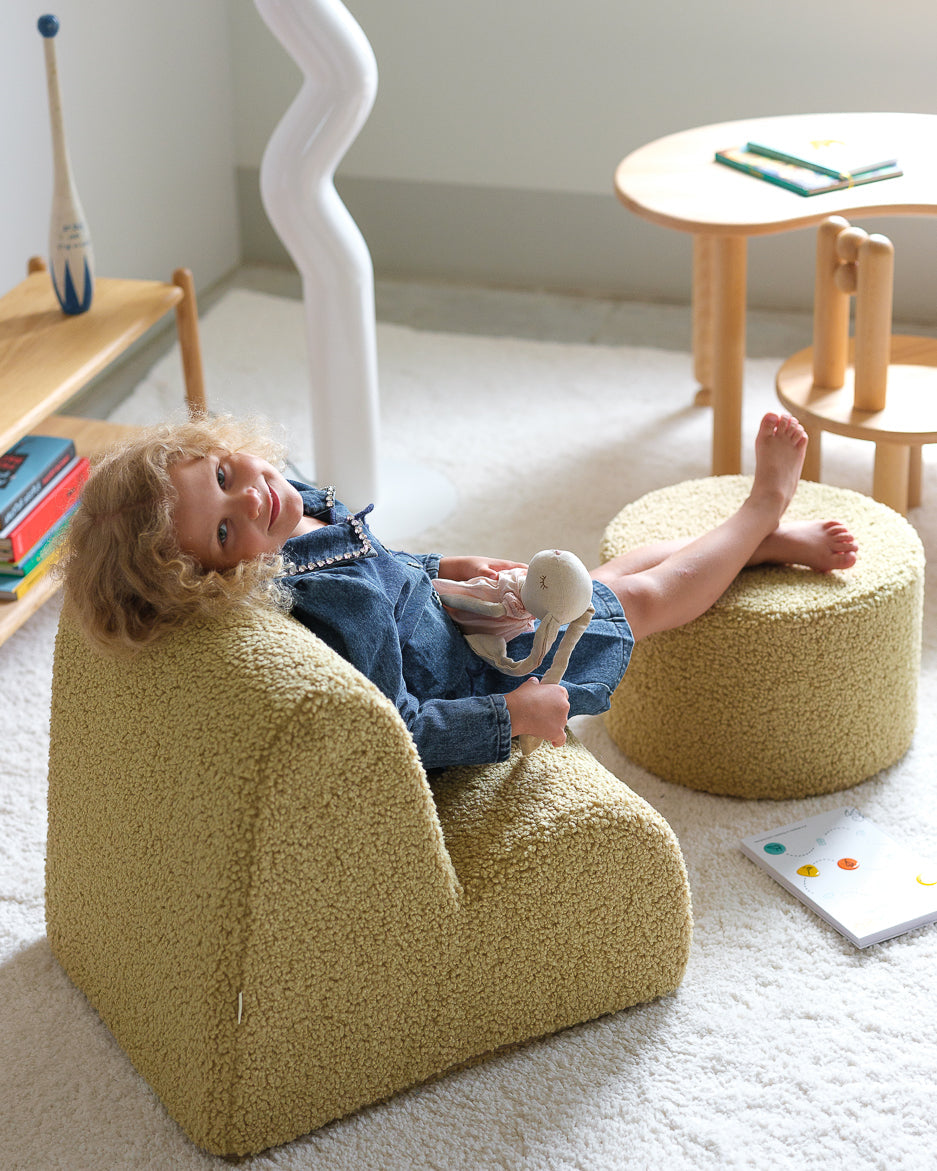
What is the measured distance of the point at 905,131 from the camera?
8.85 ft

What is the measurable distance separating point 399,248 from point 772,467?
2.38 m

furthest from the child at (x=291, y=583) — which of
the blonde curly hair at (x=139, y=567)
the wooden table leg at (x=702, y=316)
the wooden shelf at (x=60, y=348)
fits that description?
the wooden table leg at (x=702, y=316)

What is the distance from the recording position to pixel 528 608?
1.57m

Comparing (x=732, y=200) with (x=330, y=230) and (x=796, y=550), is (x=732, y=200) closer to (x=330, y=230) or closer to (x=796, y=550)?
(x=330, y=230)

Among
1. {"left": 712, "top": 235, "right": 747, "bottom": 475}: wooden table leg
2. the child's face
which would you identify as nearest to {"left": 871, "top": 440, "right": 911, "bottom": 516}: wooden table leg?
{"left": 712, "top": 235, "right": 747, "bottom": 475}: wooden table leg

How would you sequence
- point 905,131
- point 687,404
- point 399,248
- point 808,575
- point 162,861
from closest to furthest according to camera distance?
point 162,861 → point 808,575 → point 905,131 → point 687,404 → point 399,248

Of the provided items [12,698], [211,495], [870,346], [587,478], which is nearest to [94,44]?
[587,478]

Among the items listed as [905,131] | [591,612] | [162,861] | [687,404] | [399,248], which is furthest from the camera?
[399,248]

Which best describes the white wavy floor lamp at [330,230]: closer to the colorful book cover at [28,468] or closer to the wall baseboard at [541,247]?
the colorful book cover at [28,468]

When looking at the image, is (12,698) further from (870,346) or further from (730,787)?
(870,346)

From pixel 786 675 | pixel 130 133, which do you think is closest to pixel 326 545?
pixel 786 675

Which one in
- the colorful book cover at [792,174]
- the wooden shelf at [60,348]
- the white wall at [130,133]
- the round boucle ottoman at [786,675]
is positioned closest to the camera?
the round boucle ottoman at [786,675]

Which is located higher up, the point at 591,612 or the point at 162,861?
the point at 591,612

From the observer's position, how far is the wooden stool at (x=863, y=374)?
2.22 meters
